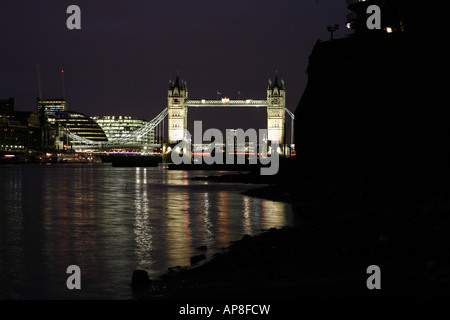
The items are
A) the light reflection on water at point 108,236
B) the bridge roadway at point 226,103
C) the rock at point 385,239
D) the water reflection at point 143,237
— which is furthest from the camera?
the bridge roadway at point 226,103

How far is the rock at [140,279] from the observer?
39.4 ft

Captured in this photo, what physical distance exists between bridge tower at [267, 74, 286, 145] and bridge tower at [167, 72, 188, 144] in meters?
21.0

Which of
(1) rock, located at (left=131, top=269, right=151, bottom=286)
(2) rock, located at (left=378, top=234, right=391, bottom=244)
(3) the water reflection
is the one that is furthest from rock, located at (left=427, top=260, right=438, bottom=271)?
(3) the water reflection

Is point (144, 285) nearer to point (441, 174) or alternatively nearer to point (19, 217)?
point (441, 174)

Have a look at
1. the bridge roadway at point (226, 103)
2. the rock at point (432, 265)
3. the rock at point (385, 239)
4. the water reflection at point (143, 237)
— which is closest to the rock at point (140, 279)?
the water reflection at point (143, 237)

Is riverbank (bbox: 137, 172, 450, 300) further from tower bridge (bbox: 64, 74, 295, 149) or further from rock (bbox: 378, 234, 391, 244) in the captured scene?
tower bridge (bbox: 64, 74, 295, 149)

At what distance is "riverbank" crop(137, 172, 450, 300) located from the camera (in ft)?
28.5

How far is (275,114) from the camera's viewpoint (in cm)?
15875

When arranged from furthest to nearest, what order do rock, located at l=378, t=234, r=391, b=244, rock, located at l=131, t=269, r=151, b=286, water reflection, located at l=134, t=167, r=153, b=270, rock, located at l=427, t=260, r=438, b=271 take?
water reflection, located at l=134, t=167, r=153, b=270 < rock, located at l=131, t=269, r=151, b=286 < rock, located at l=378, t=234, r=391, b=244 < rock, located at l=427, t=260, r=438, b=271

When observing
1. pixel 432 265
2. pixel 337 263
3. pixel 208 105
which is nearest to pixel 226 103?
pixel 208 105

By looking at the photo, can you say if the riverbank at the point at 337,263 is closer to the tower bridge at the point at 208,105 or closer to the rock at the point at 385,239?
the rock at the point at 385,239

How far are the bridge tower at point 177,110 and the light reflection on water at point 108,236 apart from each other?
4731 inches

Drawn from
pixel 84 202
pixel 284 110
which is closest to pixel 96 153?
pixel 284 110

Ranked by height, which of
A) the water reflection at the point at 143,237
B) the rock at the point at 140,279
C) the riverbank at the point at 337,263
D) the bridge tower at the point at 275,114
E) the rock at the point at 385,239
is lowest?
the water reflection at the point at 143,237
